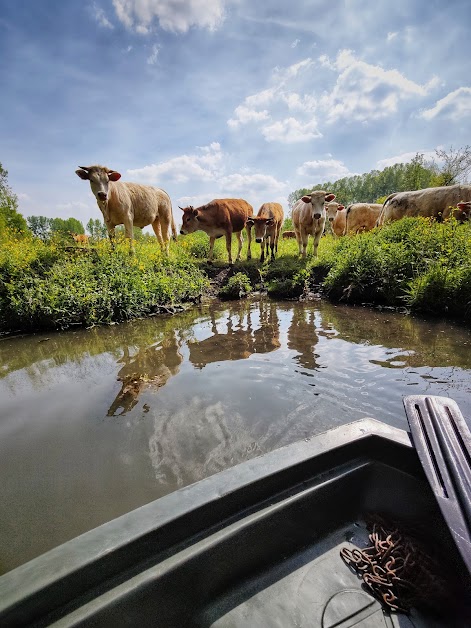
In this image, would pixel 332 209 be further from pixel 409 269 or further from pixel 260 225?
pixel 409 269

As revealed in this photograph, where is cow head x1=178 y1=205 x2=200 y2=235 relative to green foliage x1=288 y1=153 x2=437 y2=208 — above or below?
below

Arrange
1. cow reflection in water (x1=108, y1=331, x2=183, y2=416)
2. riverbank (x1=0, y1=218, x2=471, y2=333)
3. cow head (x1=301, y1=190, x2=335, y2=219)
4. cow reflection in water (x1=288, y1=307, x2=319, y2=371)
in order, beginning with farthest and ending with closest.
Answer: cow head (x1=301, y1=190, x2=335, y2=219), riverbank (x1=0, y1=218, x2=471, y2=333), cow reflection in water (x1=288, y1=307, x2=319, y2=371), cow reflection in water (x1=108, y1=331, x2=183, y2=416)

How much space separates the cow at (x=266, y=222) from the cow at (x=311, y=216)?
0.95m

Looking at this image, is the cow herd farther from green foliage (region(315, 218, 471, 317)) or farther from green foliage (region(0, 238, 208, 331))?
green foliage (region(315, 218, 471, 317))

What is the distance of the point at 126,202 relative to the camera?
9086mm

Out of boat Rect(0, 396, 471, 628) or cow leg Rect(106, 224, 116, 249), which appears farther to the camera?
cow leg Rect(106, 224, 116, 249)

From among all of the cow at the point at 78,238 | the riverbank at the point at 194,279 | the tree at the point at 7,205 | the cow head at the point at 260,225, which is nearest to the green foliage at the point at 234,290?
the riverbank at the point at 194,279

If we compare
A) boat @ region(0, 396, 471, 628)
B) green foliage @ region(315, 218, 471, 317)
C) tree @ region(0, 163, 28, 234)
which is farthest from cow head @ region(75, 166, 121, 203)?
tree @ region(0, 163, 28, 234)

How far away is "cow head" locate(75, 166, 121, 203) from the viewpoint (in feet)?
25.6

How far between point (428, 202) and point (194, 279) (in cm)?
876

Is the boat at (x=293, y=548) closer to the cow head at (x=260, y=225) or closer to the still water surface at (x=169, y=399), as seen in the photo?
the still water surface at (x=169, y=399)

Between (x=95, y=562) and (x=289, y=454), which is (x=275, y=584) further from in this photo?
(x=95, y=562)

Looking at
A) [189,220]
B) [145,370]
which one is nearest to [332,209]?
[189,220]

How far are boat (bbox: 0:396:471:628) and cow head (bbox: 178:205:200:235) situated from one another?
10257 mm
